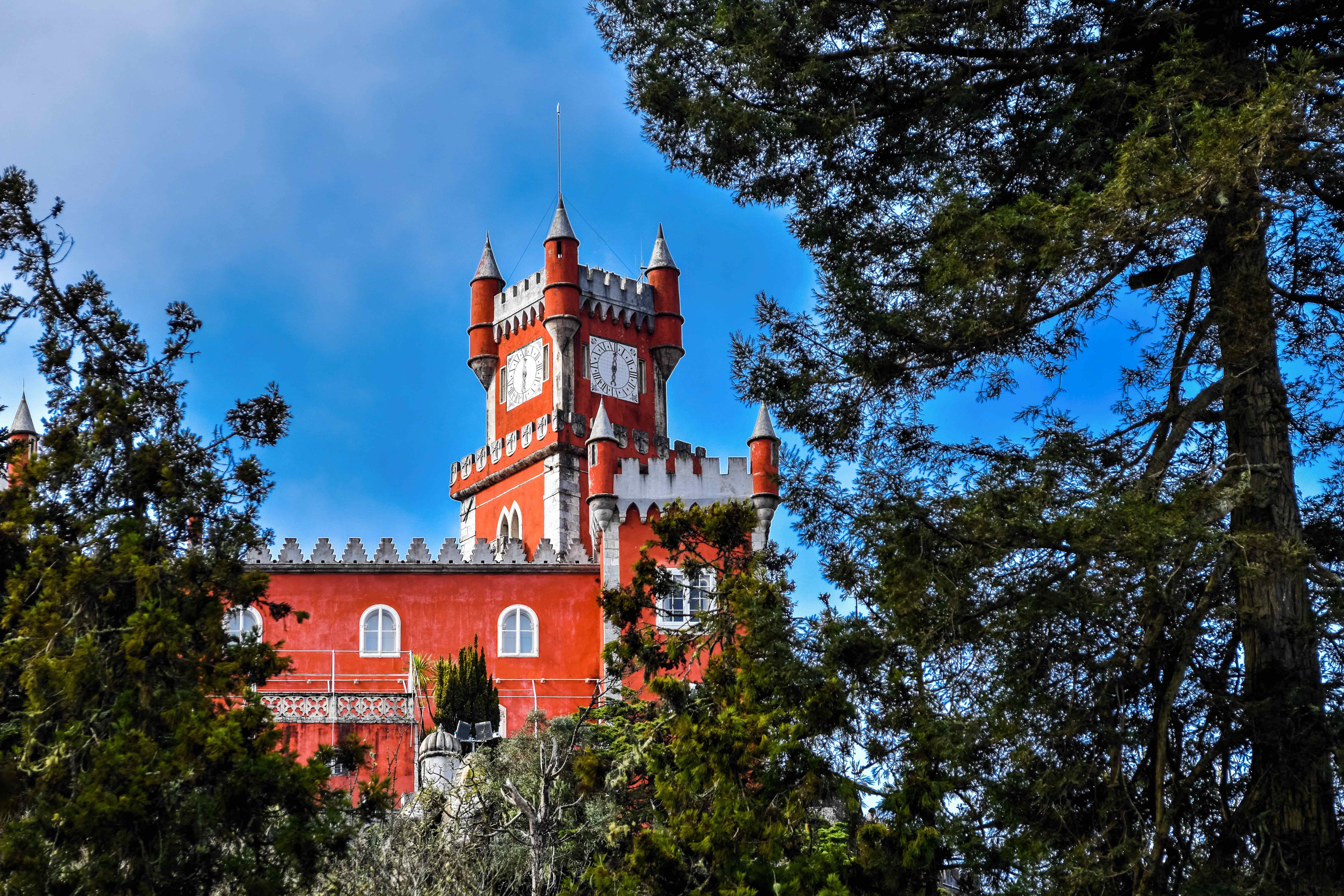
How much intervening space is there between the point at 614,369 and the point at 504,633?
9.02 m

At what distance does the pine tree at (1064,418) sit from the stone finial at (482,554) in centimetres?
1827

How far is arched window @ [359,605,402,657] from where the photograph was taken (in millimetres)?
27188

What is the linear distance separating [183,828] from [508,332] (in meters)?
28.5

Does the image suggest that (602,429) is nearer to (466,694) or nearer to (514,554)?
(514,554)

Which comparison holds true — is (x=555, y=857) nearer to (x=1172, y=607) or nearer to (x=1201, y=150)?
(x=1172, y=607)

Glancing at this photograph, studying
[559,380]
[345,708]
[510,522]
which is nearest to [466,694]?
[345,708]

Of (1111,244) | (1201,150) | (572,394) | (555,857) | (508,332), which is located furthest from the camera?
(508,332)

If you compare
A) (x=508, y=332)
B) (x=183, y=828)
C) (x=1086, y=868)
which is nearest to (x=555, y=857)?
(x=183, y=828)

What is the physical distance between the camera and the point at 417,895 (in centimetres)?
1135

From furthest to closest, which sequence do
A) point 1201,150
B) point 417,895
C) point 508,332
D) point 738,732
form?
point 508,332
point 417,895
point 738,732
point 1201,150

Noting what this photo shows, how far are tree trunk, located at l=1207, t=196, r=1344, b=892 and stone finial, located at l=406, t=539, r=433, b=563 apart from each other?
2068 cm

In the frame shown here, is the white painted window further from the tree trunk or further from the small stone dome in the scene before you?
the tree trunk

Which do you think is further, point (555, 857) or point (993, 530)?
point (555, 857)

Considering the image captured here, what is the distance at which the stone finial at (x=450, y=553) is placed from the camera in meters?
28.1
